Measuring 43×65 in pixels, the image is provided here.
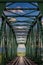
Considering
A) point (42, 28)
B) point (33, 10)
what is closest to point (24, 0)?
point (42, 28)

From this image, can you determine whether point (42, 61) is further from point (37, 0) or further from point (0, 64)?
point (37, 0)

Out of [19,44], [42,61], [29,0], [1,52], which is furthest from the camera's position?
[19,44]

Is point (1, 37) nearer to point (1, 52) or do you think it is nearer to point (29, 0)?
point (1, 52)

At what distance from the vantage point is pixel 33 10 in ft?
77.8

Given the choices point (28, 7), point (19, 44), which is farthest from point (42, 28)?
point (19, 44)

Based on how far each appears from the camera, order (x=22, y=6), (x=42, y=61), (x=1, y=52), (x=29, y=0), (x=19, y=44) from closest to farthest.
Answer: (x=29, y=0)
(x=42, y=61)
(x=1, y=52)
(x=22, y=6)
(x=19, y=44)

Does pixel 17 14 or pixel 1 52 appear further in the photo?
pixel 17 14

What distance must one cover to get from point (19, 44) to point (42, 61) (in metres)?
61.3

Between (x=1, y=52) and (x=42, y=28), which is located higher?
(x=42, y=28)

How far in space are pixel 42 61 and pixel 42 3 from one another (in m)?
4.70

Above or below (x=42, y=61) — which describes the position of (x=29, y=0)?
above

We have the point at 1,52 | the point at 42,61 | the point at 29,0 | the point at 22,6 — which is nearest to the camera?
the point at 29,0

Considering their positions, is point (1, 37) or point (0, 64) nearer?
point (0, 64)

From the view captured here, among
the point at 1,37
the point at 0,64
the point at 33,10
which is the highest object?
the point at 33,10
